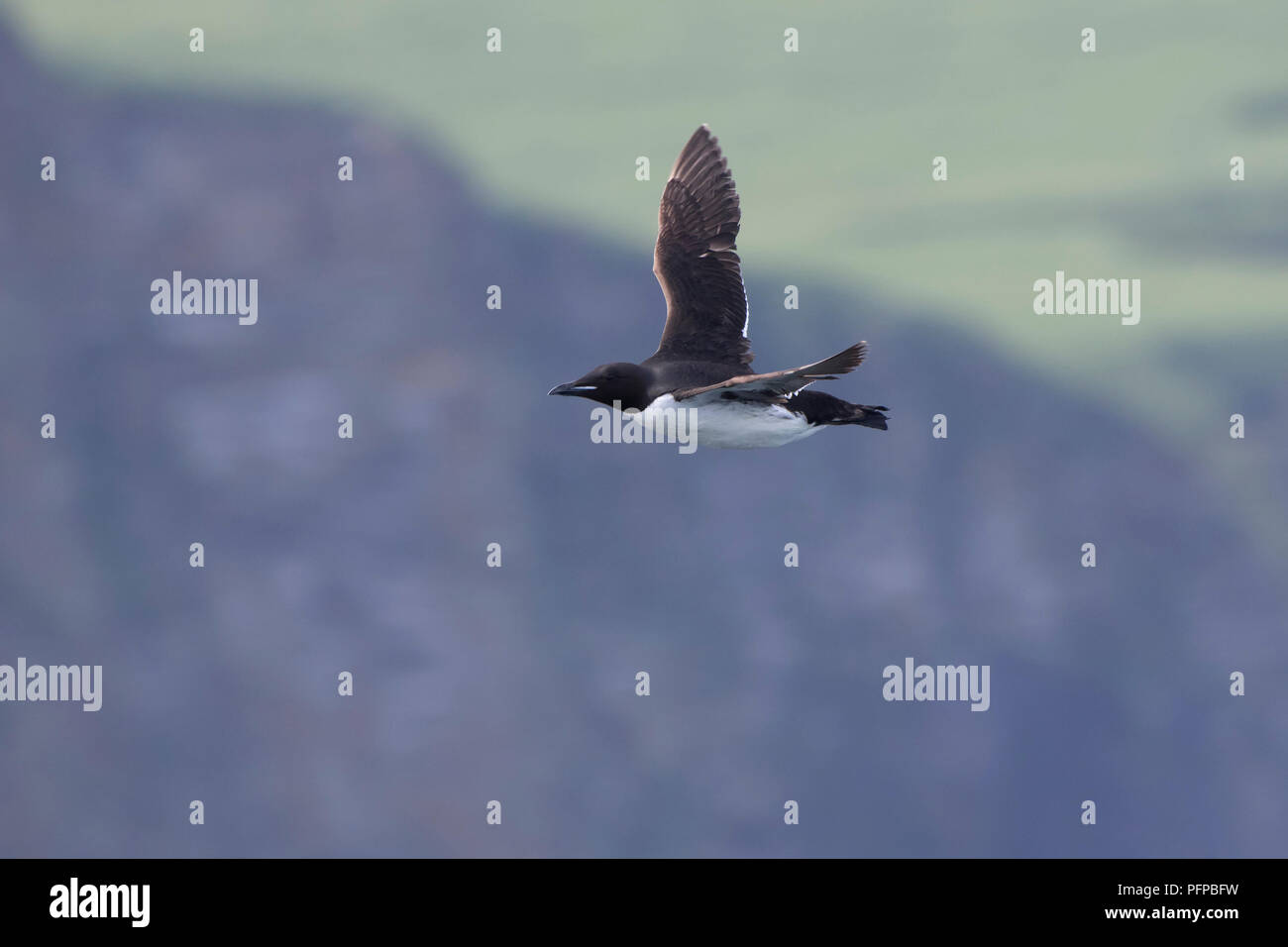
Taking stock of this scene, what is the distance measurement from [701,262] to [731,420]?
438cm

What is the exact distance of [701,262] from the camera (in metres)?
21.8

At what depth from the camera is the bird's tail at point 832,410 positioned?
18750 millimetres

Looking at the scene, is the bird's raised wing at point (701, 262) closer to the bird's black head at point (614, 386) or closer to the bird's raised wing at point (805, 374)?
the bird's black head at point (614, 386)

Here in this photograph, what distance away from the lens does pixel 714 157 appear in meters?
22.5

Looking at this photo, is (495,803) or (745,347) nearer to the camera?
(745,347)

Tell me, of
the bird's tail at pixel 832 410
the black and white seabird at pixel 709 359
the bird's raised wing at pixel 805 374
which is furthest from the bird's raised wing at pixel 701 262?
the bird's raised wing at pixel 805 374

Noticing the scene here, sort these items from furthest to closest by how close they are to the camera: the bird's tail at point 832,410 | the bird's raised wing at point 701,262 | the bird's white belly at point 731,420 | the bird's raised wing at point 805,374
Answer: the bird's raised wing at point 701,262, the bird's tail at point 832,410, the bird's white belly at point 731,420, the bird's raised wing at point 805,374

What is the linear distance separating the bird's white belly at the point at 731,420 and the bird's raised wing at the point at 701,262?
1.93 metres

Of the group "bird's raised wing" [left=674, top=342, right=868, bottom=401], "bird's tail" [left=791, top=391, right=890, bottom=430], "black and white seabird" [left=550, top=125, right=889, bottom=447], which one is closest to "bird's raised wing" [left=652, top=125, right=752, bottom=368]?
"black and white seabird" [left=550, top=125, right=889, bottom=447]

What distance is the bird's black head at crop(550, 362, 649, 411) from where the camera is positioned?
18.3m

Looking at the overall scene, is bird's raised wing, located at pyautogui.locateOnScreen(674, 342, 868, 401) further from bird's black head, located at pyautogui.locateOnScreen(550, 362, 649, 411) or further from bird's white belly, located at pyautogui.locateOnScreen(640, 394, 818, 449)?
bird's black head, located at pyautogui.locateOnScreen(550, 362, 649, 411)
